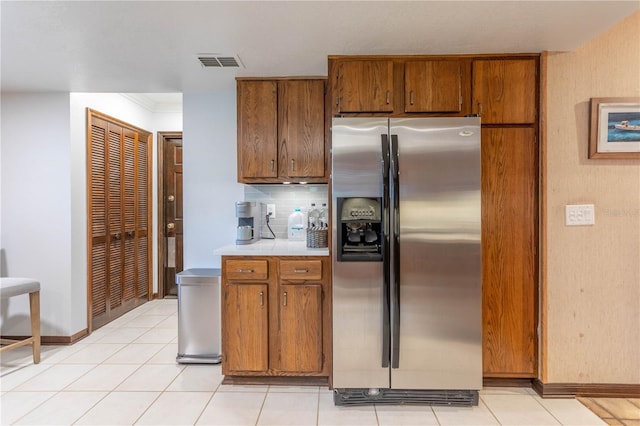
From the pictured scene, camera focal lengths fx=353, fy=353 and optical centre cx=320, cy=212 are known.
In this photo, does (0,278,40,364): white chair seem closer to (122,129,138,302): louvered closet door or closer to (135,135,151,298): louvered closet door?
(122,129,138,302): louvered closet door

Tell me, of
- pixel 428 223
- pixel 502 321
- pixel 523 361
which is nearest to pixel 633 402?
pixel 523 361

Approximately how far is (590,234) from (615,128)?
699 mm

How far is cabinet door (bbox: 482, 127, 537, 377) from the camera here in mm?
2361

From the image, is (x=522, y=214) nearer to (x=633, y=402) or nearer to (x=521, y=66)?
(x=521, y=66)

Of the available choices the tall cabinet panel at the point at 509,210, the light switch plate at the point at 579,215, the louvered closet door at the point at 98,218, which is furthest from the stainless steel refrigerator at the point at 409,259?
the louvered closet door at the point at 98,218

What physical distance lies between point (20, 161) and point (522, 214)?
4.17m

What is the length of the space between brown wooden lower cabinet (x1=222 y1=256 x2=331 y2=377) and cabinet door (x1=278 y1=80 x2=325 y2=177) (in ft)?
2.52

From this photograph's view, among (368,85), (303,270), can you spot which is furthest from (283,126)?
(303,270)

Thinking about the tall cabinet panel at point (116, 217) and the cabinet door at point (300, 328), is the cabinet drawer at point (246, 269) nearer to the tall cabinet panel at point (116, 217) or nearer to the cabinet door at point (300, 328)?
the cabinet door at point (300, 328)

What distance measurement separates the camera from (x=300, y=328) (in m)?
2.42

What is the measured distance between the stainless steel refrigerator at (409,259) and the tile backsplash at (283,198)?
96cm

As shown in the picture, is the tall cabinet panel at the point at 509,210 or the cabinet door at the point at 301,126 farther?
the cabinet door at the point at 301,126

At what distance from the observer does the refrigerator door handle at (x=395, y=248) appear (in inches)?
84.4

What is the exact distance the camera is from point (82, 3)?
1792mm
